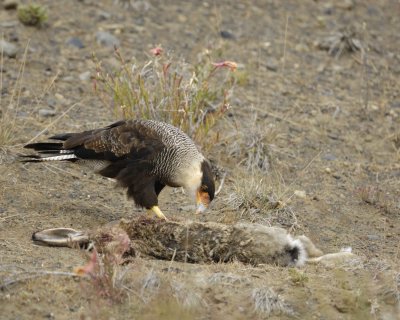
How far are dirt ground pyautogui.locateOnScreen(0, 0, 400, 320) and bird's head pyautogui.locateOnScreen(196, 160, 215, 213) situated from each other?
1.01 ft

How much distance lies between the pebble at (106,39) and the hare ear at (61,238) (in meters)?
4.33

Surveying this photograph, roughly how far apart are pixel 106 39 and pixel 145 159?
12.0 feet

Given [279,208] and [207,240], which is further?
[279,208]

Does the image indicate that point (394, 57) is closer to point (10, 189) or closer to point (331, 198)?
point (331, 198)

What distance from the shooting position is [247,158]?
25.0 feet

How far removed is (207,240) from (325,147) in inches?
127

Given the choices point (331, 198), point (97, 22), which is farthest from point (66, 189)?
point (97, 22)

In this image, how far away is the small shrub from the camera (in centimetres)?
922

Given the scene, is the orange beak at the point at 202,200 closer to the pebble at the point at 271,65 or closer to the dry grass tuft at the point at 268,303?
the dry grass tuft at the point at 268,303

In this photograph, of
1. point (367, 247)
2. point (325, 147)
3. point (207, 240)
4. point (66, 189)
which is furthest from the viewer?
point (325, 147)

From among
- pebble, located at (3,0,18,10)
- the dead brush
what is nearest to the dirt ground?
pebble, located at (3,0,18,10)

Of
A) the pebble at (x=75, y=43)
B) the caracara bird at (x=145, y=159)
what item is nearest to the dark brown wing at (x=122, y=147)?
the caracara bird at (x=145, y=159)

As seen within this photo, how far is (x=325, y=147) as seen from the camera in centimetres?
831

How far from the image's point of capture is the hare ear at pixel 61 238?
5.30 meters
